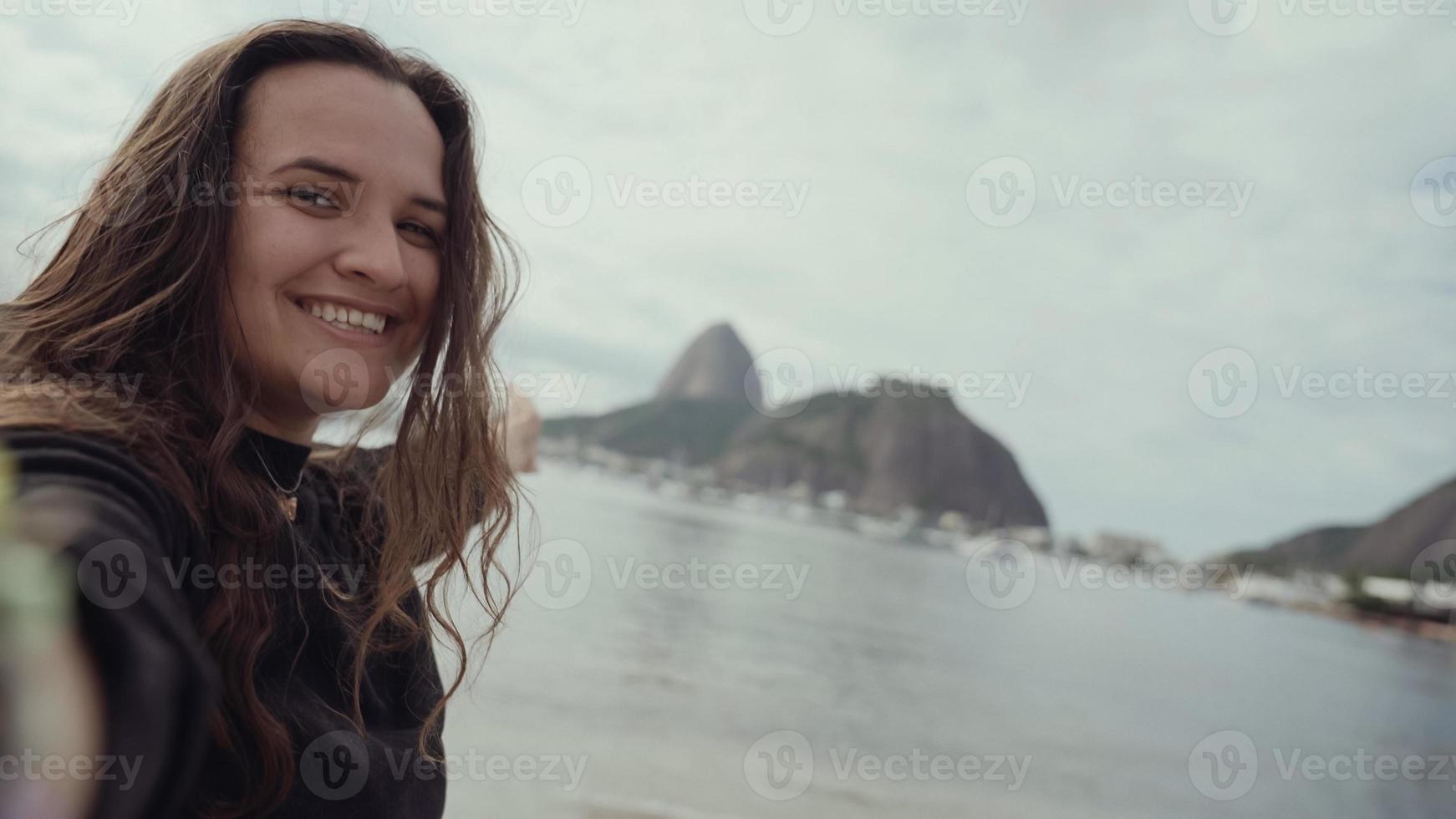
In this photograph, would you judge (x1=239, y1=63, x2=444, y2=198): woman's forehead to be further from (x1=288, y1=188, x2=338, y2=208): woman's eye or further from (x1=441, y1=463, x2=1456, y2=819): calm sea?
(x1=441, y1=463, x2=1456, y2=819): calm sea

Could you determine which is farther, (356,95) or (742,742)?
(742,742)

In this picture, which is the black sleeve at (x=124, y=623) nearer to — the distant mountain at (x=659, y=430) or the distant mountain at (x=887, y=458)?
the distant mountain at (x=887, y=458)

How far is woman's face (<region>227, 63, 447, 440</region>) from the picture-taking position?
A: 958mm

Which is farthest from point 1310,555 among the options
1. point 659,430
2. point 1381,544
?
point 659,430

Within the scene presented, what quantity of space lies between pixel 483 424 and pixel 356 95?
48 centimetres

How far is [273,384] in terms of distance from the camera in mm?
996

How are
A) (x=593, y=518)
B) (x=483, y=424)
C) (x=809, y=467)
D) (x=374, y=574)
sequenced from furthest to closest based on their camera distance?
(x=809, y=467) → (x=593, y=518) → (x=483, y=424) → (x=374, y=574)

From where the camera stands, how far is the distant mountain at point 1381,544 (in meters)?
45.3

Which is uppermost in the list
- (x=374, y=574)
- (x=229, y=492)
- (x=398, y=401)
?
(x=398, y=401)

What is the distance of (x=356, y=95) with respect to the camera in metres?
1.02

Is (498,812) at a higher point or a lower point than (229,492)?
lower

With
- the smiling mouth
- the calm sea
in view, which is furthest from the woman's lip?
the calm sea

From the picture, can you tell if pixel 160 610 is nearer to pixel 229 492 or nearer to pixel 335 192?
pixel 229 492

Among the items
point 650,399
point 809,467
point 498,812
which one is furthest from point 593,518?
point 650,399
